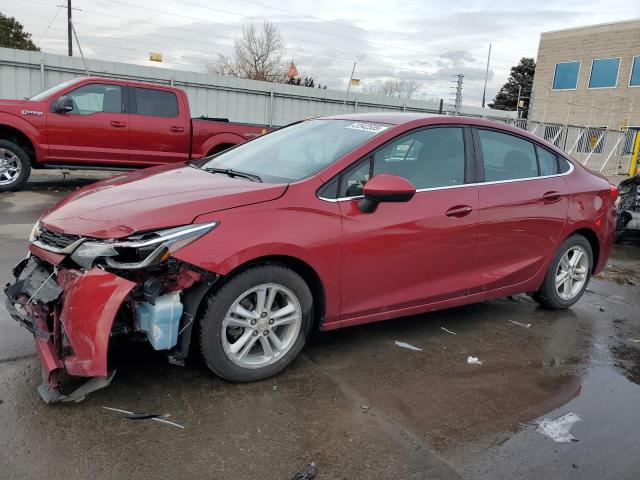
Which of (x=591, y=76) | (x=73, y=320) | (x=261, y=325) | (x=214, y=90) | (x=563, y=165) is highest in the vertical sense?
(x=591, y=76)

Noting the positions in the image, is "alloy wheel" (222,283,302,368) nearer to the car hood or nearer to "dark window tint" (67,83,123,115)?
the car hood

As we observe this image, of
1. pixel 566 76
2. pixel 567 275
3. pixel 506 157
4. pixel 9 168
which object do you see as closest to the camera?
pixel 506 157

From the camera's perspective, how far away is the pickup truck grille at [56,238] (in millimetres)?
2986

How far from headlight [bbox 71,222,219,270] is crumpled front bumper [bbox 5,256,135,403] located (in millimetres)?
89

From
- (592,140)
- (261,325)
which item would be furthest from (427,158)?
(592,140)

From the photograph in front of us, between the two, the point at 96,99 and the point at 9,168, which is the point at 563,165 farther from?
the point at 9,168

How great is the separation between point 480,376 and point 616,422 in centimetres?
82

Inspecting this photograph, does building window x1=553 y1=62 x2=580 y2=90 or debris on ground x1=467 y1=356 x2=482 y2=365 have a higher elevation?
building window x1=553 y1=62 x2=580 y2=90

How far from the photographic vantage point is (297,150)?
156 inches

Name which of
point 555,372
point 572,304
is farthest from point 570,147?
point 555,372

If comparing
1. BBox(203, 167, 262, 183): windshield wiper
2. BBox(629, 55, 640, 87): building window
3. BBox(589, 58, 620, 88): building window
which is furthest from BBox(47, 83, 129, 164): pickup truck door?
BBox(589, 58, 620, 88): building window

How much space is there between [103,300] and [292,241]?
106 cm

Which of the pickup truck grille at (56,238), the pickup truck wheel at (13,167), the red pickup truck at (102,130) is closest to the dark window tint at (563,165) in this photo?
the pickup truck grille at (56,238)

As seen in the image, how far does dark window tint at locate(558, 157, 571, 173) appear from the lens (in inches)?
188
